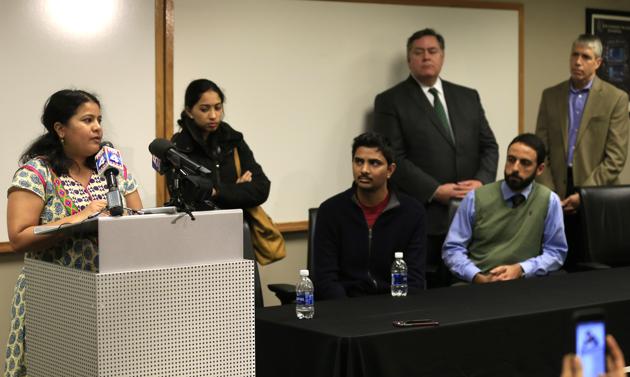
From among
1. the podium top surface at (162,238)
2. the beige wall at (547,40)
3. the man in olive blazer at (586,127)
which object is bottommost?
the podium top surface at (162,238)

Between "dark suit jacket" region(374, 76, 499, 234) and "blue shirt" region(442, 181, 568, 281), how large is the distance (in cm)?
80

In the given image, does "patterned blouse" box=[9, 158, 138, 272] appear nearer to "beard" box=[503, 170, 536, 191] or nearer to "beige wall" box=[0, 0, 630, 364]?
"beard" box=[503, 170, 536, 191]

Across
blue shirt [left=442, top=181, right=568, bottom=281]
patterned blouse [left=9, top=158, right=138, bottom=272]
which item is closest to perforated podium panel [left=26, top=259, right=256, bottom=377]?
patterned blouse [left=9, top=158, right=138, bottom=272]

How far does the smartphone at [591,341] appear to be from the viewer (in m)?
1.35

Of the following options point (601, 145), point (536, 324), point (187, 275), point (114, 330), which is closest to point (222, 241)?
point (187, 275)

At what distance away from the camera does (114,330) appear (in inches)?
90.7

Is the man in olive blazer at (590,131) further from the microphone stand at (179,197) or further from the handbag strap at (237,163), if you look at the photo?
the microphone stand at (179,197)

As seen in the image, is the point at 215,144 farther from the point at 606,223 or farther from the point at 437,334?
the point at 606,223

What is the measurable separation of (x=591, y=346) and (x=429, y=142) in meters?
4.26

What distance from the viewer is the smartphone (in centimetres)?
135

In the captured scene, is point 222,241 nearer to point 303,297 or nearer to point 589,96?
point 303,297

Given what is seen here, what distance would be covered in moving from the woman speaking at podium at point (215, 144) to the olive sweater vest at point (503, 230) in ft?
3.35

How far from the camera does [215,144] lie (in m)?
4.55

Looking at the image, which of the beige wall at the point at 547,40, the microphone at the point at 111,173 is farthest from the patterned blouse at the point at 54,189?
the beige wall at the point at 547,40
